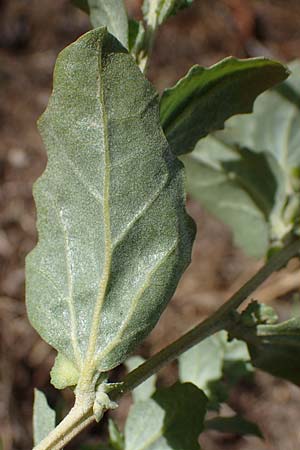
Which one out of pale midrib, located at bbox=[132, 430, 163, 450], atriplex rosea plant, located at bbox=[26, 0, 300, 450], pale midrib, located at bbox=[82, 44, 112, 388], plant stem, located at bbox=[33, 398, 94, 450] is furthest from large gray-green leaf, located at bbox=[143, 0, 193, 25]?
pale midrib, located at bbox=[132, 430, 163, 450]

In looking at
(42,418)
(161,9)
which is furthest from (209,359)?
(161,9)

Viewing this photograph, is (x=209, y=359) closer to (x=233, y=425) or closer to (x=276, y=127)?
(x=233, y=425)

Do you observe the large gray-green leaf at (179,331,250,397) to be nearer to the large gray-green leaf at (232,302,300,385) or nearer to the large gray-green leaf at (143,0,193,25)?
the large gray-green leaf at (232,302,300,385)

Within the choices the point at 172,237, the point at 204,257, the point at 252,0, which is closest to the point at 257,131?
the point at 172,237

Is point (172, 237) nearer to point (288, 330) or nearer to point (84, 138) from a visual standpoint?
point (84, 138)

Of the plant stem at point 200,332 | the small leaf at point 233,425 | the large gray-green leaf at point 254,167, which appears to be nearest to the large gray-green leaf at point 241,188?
the large gray-green leaf at point 254,167
